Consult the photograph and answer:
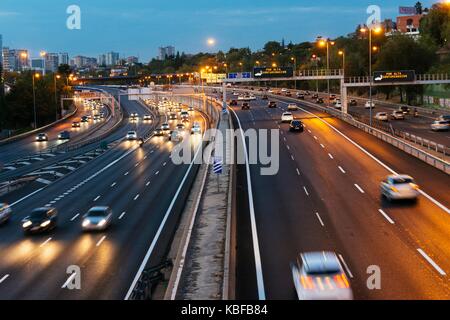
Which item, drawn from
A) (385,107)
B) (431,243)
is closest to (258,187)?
(431,243)

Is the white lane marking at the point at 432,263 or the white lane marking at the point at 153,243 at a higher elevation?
the white lane marking at the point at 432,263

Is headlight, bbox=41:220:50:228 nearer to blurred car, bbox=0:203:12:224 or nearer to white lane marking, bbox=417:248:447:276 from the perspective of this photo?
blurred car, bbox=0:203:12:224

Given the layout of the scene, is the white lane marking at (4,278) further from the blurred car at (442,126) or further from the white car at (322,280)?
the blurred car at (442,126)

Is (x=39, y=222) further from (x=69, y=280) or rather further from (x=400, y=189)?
(x=400, y=189)

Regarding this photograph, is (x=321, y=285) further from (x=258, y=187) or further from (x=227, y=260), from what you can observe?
(x=258, y=187)

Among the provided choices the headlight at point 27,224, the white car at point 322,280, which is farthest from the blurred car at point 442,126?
the white car at point 322,280

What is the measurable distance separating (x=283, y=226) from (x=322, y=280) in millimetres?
10159

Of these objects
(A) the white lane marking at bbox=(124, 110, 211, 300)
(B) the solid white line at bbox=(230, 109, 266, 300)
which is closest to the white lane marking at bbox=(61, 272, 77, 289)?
(A) the white lane marking at bbox=(124, 110, 211, 300)

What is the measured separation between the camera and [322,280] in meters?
15.4

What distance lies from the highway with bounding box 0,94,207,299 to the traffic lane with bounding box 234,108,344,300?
437 centimetres

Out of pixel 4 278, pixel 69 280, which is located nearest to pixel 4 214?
pixel 4 278

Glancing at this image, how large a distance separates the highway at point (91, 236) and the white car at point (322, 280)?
6140 mm

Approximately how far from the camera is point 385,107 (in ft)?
323

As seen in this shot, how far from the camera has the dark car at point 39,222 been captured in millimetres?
28031
